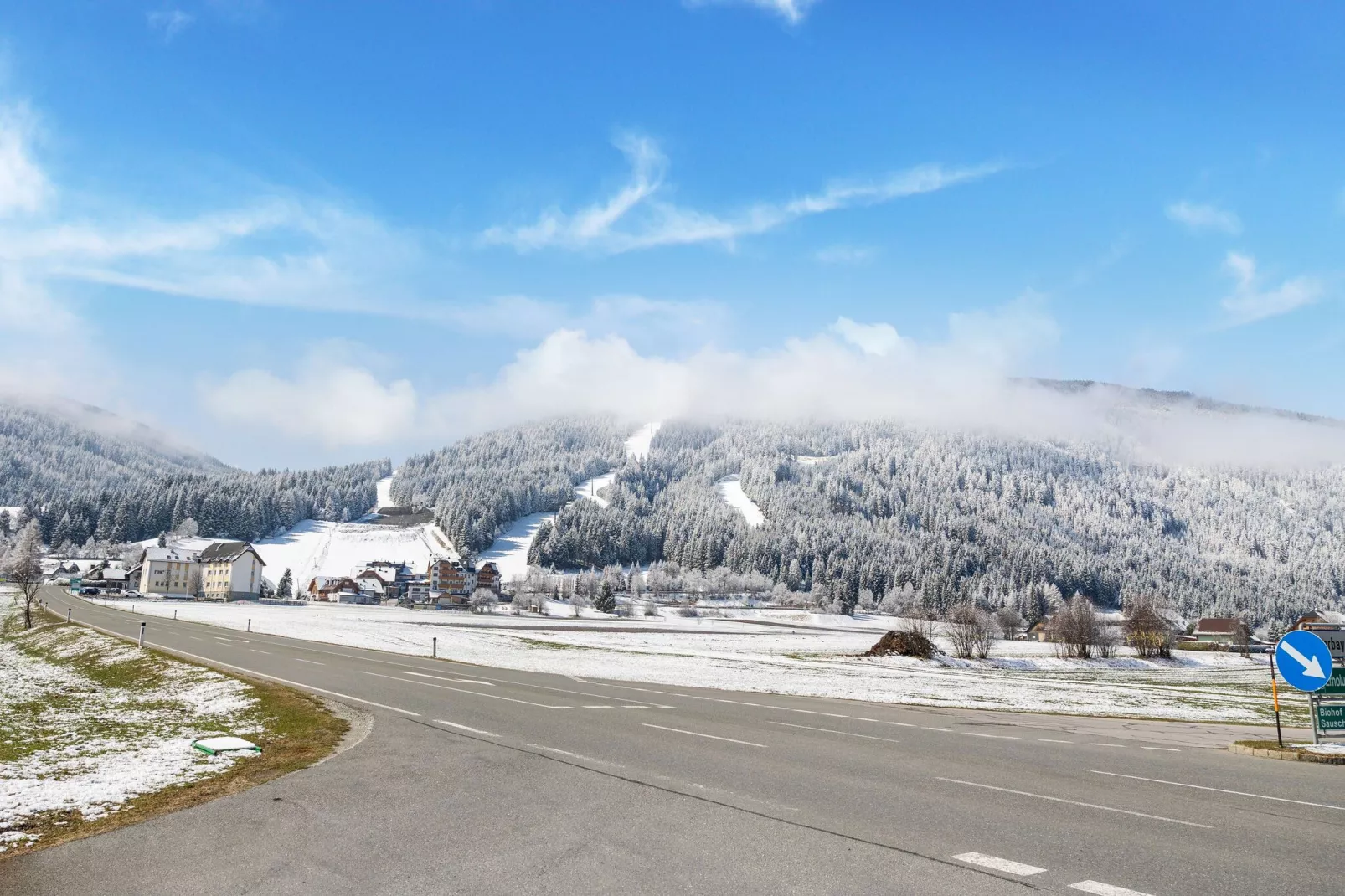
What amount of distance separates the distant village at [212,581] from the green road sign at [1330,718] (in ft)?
514

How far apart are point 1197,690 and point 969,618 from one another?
30.3 m

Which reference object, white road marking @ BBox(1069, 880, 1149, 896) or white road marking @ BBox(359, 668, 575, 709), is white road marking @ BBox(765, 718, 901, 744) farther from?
white road marking @ BBox(1069, 880, 1149, 896)

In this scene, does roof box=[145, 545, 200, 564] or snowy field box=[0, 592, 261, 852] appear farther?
roof box=[145, 545, 200, 564]

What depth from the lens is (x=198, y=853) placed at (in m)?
8.10

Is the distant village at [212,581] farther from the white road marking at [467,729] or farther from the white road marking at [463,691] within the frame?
the white road marking at [467,729]

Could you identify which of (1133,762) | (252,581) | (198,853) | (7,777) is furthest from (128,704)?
(252,581)

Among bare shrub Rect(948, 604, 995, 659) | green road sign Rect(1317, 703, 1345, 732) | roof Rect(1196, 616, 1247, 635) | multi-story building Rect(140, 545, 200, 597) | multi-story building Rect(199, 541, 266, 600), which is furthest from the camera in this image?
roof Rect(1196, 616, 1247, 635)

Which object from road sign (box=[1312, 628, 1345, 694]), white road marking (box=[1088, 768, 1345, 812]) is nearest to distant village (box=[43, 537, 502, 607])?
road sign (box=[1312, 628, 1345, 694])

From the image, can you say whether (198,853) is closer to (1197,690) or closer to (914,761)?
(914,761)

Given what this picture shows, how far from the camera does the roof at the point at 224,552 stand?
516ft

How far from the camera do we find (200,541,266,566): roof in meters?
157

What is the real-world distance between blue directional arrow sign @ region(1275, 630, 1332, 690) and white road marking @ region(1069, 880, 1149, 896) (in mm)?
12168

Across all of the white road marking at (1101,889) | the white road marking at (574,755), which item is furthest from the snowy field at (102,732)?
the white road marking at (1101,889)

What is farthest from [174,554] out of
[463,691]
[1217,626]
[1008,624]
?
[1217,626]
